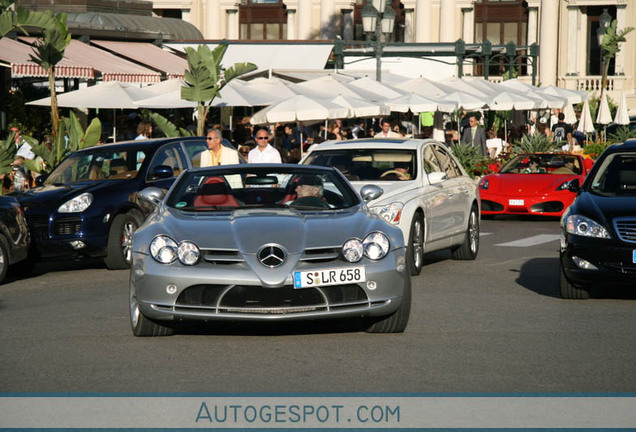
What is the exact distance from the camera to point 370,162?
15609 mm

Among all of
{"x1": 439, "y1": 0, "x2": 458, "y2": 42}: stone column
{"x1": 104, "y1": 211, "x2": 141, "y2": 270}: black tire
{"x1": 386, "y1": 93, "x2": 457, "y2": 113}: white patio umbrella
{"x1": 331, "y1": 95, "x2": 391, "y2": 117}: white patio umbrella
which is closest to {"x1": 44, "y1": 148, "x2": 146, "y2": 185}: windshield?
{"x1": 104, "y1": 211, "x2": 141, "y2": 270}: black tire

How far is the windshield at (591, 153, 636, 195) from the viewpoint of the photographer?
1274 centimetres

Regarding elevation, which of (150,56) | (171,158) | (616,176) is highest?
(150,56)

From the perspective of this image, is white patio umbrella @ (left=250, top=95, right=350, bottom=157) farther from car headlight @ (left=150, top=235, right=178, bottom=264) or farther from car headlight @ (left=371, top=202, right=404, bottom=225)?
car headlight @ (left=150, top=235, right=178, bottom=264)

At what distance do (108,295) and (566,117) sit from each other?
34.5 meters

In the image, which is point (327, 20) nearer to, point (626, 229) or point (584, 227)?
point (584, 227)

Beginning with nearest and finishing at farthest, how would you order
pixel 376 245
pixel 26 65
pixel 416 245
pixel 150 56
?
1. pixel 376 245
2. pixel 416 245
3. pixel 26 65
4. pixel 150 56

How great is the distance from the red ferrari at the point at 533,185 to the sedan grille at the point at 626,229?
38.6 ft

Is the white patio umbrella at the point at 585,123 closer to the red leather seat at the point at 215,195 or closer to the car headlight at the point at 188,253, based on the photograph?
the red leather seat at the point at 215,195

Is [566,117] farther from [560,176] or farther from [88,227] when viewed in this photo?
[88,227]

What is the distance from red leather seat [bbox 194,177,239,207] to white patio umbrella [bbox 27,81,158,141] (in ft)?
57.7

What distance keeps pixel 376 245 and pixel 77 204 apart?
7.07m

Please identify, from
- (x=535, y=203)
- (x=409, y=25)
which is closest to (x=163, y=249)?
(x=535, y=203)

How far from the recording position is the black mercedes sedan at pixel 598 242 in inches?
457
